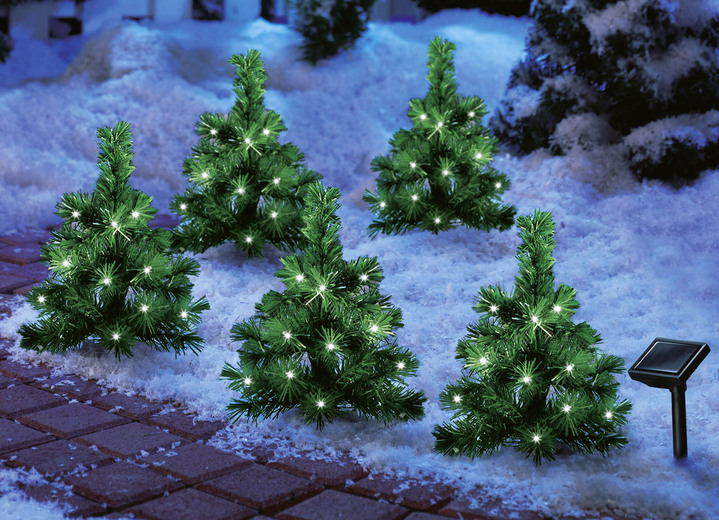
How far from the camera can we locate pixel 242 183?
218 inches

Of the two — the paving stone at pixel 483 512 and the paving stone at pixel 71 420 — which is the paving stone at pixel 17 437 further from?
the paving stone at pixel 483 512

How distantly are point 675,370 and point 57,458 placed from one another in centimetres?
248

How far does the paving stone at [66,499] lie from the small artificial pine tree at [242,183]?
9.01 ft

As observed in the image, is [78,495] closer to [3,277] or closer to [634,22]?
[3,277]

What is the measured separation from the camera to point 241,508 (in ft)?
9.66

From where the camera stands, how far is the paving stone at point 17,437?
3.39m

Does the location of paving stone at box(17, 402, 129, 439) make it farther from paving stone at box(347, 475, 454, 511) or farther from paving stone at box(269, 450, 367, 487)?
paving stone at box(347, 475, 454, 511)

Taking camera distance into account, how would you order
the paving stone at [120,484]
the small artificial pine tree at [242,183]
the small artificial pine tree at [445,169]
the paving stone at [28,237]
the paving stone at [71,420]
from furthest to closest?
the paving stone at [28,237] < the small artificial pine tree at [445,169] < the small artificial pine tree at [242,183] < the paving stone at [71,420] < the paving stone at [120,484]

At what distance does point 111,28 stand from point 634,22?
760 cm

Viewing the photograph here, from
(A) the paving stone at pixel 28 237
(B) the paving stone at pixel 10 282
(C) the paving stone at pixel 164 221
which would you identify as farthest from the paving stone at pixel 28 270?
(C) the paving stone at pixel 164 221

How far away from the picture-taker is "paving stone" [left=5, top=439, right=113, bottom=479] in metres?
3.20

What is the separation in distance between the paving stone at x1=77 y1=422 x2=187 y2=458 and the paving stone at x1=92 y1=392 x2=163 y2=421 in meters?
0.14

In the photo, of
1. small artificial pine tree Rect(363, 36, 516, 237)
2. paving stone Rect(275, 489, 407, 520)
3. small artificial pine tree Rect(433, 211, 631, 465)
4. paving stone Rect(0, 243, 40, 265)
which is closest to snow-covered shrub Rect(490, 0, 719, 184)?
small artificial pine tree Rect(363, 36, 516, 237)

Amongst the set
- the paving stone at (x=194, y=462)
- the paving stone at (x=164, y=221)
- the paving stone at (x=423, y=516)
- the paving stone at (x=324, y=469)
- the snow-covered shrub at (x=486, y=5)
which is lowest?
the paving stone at (x=164, y=221)
